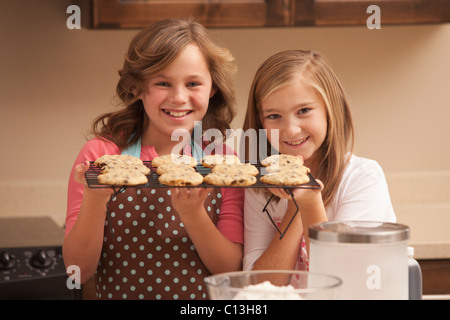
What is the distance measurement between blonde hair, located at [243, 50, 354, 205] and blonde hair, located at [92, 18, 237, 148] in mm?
134

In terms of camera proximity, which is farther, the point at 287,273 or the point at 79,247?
the point at 79,247

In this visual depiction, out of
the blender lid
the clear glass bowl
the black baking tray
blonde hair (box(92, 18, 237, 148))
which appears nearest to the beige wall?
blonde hair (box(92, 18, 237, 148))

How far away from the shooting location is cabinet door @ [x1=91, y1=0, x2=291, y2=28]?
196 centimetres

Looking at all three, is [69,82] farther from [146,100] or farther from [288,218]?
[288,218]

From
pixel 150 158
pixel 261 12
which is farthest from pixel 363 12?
pixel 150 158

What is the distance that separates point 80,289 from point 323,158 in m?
0.90

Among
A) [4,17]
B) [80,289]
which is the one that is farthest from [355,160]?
[4,17]

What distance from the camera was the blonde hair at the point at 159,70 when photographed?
1.41 m

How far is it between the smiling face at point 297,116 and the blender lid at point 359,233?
490mm

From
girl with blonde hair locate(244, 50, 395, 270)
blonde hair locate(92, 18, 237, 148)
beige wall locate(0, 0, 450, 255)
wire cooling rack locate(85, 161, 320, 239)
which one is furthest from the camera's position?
beige wall locate(0, 0, 450, 255)

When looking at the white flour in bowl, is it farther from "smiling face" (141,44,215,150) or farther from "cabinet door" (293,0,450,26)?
"cabinet door" (293,0,450,26)

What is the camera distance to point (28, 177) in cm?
238
